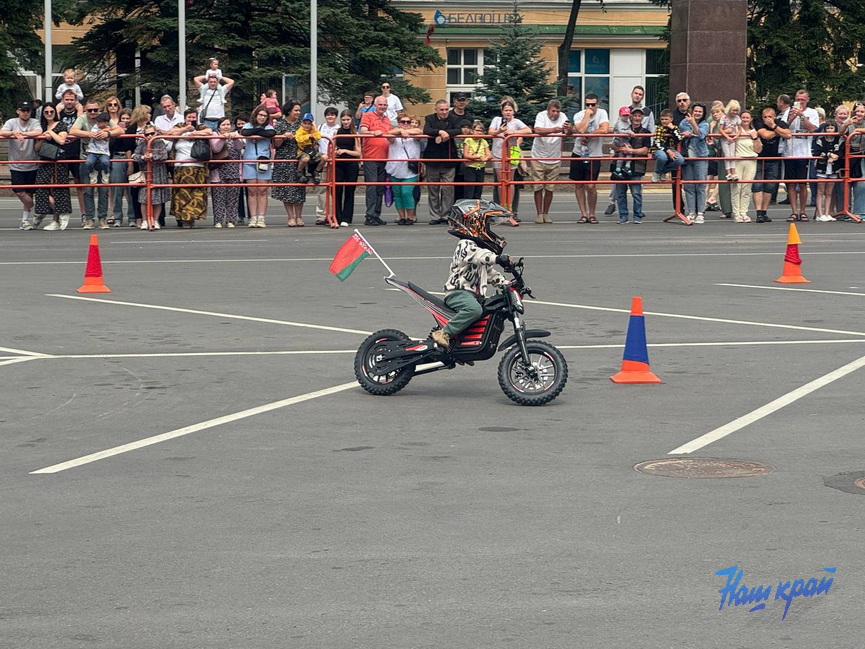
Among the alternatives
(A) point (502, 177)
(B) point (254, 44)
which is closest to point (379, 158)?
(A) point (502, 177)

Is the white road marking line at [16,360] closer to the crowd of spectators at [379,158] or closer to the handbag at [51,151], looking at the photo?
the crowd of spectators at [379,158]

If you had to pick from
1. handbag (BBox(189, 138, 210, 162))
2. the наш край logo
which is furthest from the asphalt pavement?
handbag (BBox(189, 138, 210, 162))

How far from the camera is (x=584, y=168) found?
26.0 meters

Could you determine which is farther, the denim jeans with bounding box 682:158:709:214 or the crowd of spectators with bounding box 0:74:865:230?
the denim jeans with bounding box 682:158:709:214

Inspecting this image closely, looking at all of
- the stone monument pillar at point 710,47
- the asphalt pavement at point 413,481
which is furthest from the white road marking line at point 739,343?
the stone monument pillar at point 710,47

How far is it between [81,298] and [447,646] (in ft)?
38.1

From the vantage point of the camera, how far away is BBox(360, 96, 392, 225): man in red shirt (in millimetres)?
25828

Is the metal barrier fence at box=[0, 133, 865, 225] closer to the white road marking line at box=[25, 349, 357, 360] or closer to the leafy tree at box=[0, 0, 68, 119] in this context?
the white road marking line at box=[25, 349, 357, 360]

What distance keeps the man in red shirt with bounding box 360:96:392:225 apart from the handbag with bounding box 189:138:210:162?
8.68 ft

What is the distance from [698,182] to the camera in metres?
25.7

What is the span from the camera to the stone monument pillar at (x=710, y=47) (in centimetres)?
3562

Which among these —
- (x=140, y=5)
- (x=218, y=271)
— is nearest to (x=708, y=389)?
(x=218, y=271)

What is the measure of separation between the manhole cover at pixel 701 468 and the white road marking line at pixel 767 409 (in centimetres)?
25

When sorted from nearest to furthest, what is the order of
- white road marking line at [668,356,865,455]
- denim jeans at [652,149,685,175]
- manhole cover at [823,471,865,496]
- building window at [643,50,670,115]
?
manhole cover at [823,471,865,496], white road marking line at [668,356,865,455], denim jeans at [652,149,685,175], building window at [643,50,670,115]
